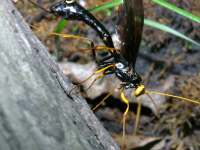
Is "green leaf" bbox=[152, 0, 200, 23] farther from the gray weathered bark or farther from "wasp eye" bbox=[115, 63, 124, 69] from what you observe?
the gray weathered bark

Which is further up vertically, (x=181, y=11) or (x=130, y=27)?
(x=130, y=27)

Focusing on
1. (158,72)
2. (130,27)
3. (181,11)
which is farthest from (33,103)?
(158,72)

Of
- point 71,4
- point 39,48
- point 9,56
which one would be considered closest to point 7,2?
point 39,48

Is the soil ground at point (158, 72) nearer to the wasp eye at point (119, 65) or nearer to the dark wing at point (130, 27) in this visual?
the wasp eye at point (119, 65)

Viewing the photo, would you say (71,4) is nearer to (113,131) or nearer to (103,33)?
(103,33)

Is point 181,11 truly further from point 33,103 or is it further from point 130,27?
point 33,103
